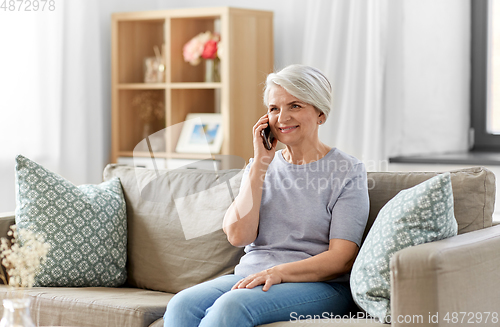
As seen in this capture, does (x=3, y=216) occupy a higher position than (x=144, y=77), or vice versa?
(x=144, y=77)

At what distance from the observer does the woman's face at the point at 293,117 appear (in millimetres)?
1828

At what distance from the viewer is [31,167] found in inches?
82.1

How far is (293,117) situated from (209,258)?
0.58 meters

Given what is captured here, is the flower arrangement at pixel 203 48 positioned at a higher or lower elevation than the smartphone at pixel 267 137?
higher

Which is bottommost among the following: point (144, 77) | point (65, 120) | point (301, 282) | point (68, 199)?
point (301, 282)

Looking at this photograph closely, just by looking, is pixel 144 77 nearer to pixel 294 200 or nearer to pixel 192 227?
pixel 192 227

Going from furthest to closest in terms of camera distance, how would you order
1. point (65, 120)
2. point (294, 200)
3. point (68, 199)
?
point (65, 120), point (68, 199), point (294, 200)

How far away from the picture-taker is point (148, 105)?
371 cm

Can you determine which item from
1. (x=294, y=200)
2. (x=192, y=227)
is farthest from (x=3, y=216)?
(x=294, y=200)

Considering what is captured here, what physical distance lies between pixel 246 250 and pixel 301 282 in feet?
0.89

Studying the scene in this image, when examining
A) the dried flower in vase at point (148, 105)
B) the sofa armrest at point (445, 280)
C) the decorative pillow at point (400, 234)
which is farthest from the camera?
the dried flower in vase at point (148, 105)

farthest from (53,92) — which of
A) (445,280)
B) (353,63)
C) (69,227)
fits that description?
(445,280)

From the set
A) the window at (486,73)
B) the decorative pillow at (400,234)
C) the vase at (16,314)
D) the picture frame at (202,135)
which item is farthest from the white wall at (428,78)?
the vase at (16,314)

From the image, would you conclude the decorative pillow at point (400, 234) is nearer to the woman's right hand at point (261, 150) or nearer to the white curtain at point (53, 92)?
the woman's right hand at point (261, 150)
